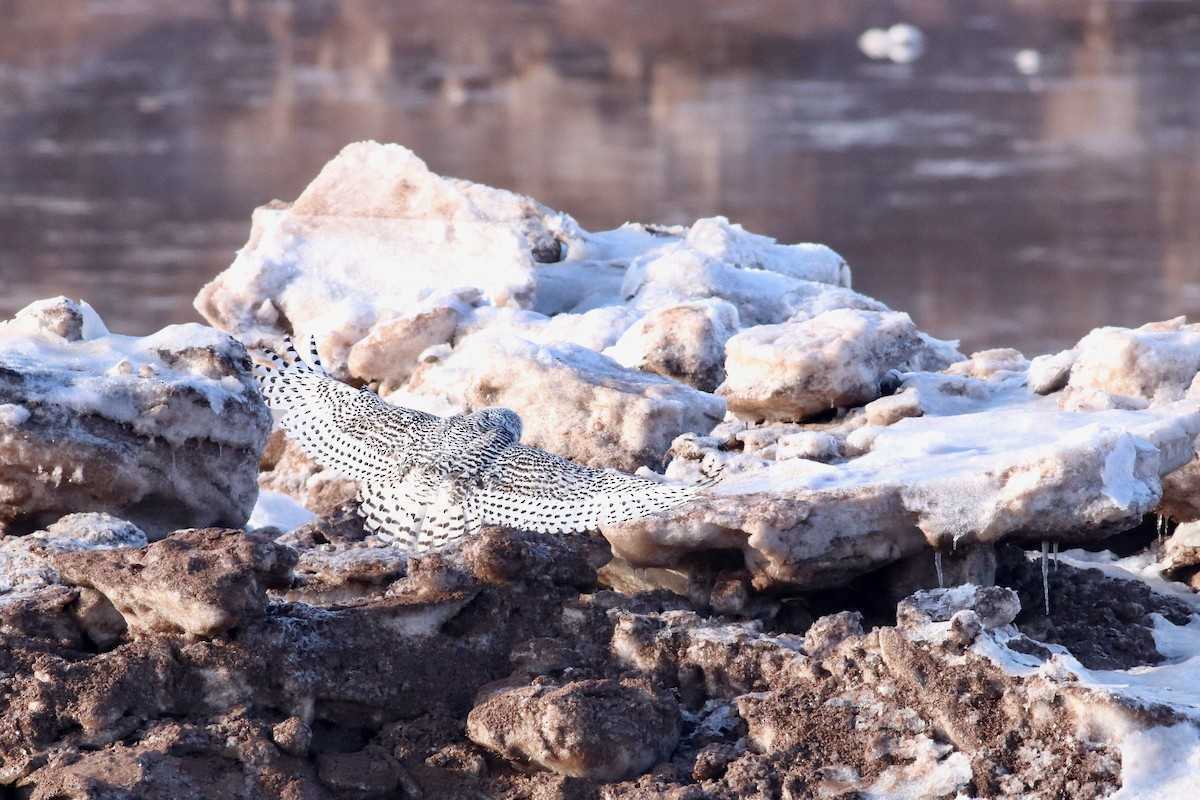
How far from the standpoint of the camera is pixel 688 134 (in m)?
22.4

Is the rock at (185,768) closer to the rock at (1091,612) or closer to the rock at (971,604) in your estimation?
the rock at (971,604)

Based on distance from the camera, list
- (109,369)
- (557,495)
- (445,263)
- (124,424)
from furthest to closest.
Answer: (445,263)
(109,369)
(124,424)
(557,495)

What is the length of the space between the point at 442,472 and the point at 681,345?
69.0 inches

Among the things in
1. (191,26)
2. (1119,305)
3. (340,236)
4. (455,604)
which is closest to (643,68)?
(191,26)

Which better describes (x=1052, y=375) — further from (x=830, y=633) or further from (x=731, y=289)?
(x=830, y=633)

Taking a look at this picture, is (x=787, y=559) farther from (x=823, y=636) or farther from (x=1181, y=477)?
(x=1181, y=477)

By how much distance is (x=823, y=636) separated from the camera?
4.21 metres

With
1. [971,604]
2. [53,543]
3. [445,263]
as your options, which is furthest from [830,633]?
[445,263]

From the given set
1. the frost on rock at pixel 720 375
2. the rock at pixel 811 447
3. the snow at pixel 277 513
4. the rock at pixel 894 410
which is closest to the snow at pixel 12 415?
the snow at pixel 277 513

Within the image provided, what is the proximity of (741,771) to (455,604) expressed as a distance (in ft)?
3.12

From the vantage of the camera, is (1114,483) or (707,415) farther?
(707,415)

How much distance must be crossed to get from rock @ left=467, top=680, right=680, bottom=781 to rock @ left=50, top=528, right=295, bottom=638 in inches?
25.1

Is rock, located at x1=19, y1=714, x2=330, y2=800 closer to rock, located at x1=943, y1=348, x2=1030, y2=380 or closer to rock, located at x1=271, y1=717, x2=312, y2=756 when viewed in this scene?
rock, located at x1=271, y1=717, x2=312, y2=756

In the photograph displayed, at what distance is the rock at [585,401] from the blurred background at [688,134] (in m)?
8.39
